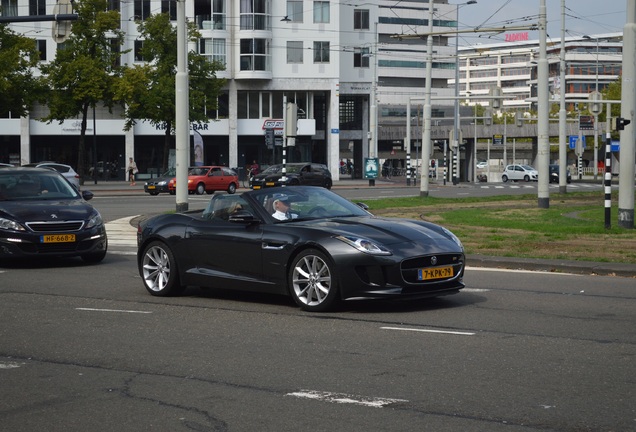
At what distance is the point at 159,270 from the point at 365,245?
3234 millimetres

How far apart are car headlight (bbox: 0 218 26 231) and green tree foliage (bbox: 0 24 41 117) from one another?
39717mm

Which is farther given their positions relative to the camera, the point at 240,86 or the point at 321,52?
the point at 321,52

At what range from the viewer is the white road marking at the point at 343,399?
6.65 m

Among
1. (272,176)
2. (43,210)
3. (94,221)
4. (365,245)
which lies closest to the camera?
(365,245)

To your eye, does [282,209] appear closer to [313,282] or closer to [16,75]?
[313,282]

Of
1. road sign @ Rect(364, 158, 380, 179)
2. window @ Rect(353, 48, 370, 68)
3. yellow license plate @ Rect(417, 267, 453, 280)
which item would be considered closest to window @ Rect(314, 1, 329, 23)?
window @ Rect(353, 48, 370, 68)

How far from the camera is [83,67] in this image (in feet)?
197

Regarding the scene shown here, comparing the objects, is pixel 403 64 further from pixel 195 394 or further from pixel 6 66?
pixel 195 394

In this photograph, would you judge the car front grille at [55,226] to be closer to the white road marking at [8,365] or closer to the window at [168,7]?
the white road marking at [8,365]

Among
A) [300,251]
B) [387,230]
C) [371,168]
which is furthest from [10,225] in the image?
[371,168]

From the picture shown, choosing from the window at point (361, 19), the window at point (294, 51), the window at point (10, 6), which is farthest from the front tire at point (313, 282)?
the window at point (361, 19)

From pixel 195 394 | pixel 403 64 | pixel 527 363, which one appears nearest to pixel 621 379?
pixel 527 363

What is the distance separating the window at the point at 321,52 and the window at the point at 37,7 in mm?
19020

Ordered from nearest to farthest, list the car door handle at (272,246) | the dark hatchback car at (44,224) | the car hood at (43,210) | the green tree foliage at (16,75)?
1. the car door handle at (272,246)
2. the dark hatchback car at (44,224)
3. the car hood at (43,210)
4. the green tree foliage at (16,75)
